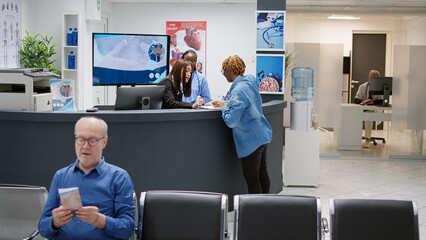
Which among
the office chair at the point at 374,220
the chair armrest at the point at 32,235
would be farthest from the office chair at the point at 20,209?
the office chair at the point at 374,220

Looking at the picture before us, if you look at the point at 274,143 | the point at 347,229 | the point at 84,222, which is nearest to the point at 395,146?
the point at 274,143

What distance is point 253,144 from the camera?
15.6 ft

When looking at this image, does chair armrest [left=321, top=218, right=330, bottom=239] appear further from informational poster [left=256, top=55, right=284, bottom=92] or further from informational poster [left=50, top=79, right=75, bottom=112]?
informational poster [left=256, top=55, right=284, bottom=92]

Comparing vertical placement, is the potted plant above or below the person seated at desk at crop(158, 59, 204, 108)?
above

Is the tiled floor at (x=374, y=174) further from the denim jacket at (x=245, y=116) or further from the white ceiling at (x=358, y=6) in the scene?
the white ceiling at (x=358, y=6)

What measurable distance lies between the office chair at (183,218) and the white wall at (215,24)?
8.03m

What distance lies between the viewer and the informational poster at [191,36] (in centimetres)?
1086

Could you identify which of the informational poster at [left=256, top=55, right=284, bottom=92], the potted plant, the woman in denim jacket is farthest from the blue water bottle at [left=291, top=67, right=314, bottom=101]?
the potted plant

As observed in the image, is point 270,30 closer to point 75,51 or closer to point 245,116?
point 245,116

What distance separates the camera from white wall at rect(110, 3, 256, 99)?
10.8 m

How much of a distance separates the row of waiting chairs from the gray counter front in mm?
1693

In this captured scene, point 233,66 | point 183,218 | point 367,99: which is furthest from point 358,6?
point 183,218

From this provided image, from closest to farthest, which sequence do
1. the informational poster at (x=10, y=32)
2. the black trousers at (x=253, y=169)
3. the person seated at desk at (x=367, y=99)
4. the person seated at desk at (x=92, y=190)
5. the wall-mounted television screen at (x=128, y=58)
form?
the person seated at desk at (x=92, y=190), the black trousers at (x=253, y=169), the wall-mounted television screen at (x=128, y=58), the informational poster at (x=10, y=32), the person seated at desk at (x=367, y=99)

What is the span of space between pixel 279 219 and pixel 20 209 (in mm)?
1494
